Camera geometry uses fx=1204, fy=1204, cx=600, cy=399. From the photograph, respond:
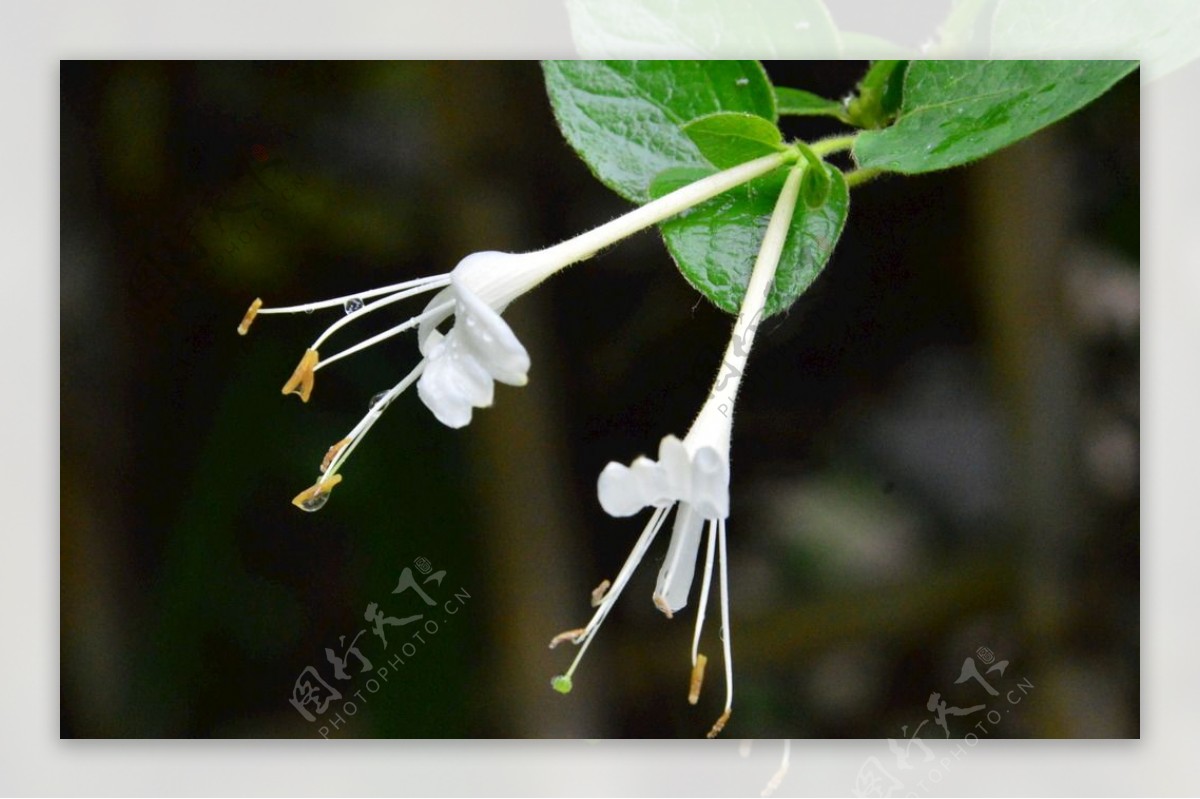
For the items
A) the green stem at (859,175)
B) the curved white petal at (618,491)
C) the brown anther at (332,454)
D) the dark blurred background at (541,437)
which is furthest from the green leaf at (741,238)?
the dark blurred background at (541,437)

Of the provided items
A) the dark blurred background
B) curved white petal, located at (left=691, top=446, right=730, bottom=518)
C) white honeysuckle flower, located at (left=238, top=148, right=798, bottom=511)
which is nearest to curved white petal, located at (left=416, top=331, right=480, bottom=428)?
white honeysuckle flower, located at (left=238, top=148, right=798, bottom=511)

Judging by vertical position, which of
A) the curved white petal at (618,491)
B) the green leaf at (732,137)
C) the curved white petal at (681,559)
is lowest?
the curved white petal at (681,559)

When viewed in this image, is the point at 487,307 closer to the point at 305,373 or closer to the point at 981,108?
the point at 305,373

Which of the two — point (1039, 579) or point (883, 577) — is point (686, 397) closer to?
point (883, 577)

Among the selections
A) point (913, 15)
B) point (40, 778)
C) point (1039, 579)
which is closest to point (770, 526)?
point (1039, 579)

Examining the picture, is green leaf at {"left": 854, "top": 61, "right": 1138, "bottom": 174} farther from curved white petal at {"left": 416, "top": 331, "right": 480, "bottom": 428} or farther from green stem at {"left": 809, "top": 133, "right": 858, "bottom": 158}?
curved white petal at {"left": 416, "top": 331, "right": 480, "bottom": 428}

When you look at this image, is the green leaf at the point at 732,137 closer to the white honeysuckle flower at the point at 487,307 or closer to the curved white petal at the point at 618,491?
the white honeysuckle flower at the point at 487,307

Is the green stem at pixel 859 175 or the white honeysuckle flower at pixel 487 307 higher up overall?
the green stem at pixel 859 175
